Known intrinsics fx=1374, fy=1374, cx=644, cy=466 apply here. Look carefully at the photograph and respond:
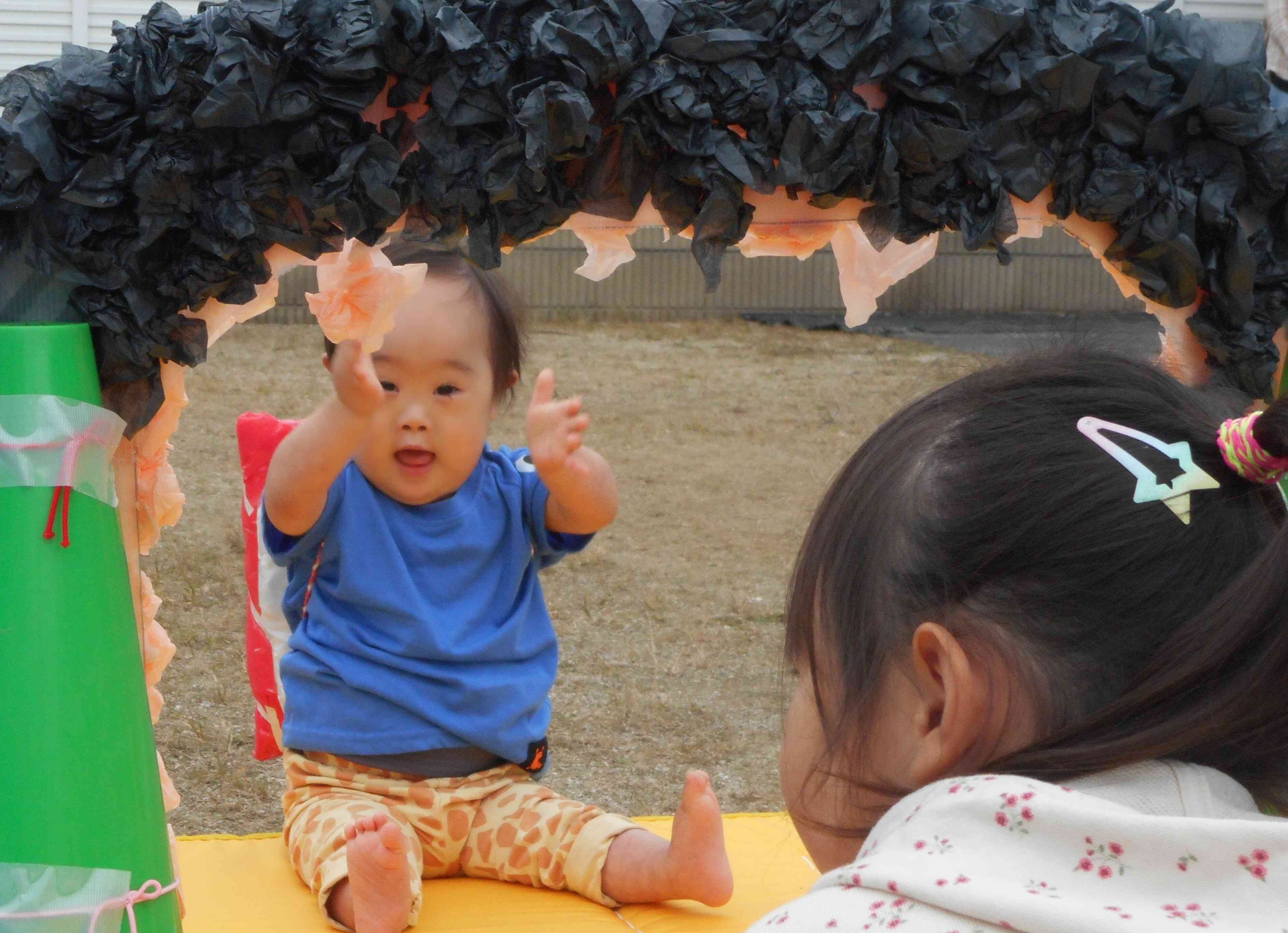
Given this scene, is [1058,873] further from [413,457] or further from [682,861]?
[413,457]

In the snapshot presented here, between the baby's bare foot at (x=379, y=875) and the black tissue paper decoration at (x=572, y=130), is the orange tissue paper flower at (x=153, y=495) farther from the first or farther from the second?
the baby's bare foot at (x=379, y=875)

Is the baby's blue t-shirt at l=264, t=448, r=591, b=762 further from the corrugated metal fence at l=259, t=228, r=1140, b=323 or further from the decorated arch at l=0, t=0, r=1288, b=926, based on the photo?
the corrugated metal fence at l=259, t=228, r=1140, b=323

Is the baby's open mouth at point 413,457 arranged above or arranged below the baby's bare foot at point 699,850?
above

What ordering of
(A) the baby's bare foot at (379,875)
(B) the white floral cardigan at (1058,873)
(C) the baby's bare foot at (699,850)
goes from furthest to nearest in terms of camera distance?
(C) the baby's bare foot at (699,850), (A) the baby's bare foot at (379,875), (B) the white floral cardigan at (1058,873)

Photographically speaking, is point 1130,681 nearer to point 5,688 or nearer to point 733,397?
point 5,688

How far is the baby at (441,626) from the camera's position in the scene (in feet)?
5.78

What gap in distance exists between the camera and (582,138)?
120cm

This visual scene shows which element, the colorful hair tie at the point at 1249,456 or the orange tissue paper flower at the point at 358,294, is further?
the orange tissue paper flower at the point at 358,294

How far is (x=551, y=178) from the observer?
1259mm

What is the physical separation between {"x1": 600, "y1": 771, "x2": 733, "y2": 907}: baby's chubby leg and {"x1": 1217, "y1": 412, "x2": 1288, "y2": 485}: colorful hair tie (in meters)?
0.97

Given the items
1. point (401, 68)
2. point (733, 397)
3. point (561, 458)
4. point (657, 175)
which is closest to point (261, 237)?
point (401, 68)

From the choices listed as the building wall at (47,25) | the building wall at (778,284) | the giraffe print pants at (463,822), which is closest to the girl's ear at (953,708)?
the giraffe print pants at (463,822)

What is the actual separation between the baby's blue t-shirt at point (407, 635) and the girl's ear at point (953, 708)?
111 cm

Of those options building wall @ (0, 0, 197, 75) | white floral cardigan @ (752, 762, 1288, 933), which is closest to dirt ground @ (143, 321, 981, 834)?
white floral cardigan @ (752, 762, 1288, 933)
